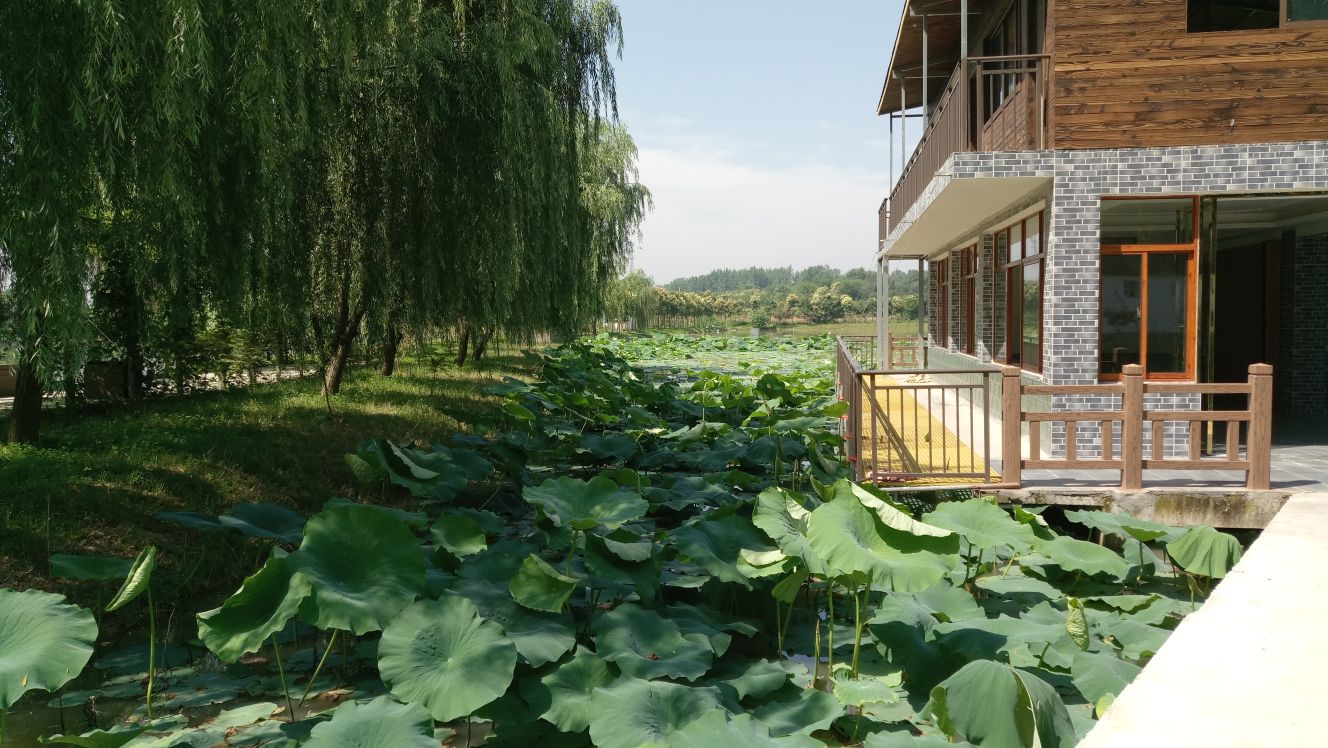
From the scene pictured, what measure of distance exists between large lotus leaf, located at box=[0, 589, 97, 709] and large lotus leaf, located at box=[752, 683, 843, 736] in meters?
2.35

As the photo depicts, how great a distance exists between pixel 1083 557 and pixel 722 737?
3.24 m

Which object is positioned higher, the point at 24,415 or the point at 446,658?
the point at 24,415

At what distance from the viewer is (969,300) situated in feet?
49.1

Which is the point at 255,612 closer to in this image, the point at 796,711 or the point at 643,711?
the point at 643,711

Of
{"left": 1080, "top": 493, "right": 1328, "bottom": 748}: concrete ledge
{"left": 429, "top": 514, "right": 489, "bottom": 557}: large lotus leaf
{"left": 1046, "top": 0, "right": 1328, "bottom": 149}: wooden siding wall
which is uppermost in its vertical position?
{"left": 1046, "top": 0, "right": 1328, "bottom": 149}: wooden siding wall

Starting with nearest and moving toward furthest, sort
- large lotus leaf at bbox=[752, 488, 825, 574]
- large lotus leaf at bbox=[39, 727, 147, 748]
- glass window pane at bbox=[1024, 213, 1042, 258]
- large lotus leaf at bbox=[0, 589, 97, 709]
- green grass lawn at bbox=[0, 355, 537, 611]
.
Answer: large lotus leaf at bbox=[39, 727, 147, 748], large lotus leaf at bbox=[0, 589, 97, 709], large lotus leaf at bbox=[752, 488, 825, 574], green grass lawn at bbox=[0, 355, 537, 611], glass window pane at bbox=[1024, 213, 1042, 258]

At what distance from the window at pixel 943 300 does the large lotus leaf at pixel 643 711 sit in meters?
14.7

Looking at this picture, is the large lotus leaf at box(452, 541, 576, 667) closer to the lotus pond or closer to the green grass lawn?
the lotus pond

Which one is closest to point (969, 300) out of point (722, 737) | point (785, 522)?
point (785, 522)

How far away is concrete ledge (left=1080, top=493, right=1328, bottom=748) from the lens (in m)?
3.04

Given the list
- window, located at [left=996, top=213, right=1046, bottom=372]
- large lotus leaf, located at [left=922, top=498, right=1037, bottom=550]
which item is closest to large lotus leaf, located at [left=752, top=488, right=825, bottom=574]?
large lotus leaf, located at [left=922, top=498, right=1037, bottom=550]

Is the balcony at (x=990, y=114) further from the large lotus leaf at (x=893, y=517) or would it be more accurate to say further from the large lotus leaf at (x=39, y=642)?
the large lotus leaf at (x=39, y=642)

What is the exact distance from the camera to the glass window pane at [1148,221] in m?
8.23

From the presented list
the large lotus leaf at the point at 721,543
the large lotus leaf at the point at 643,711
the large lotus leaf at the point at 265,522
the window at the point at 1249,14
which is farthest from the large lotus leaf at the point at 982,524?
the window at the point at 1249,14
